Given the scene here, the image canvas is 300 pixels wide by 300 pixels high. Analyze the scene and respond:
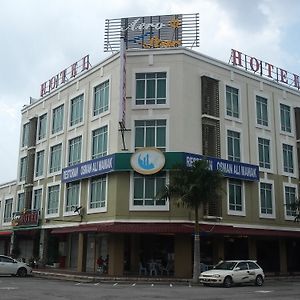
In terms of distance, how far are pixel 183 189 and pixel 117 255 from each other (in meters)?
7.18

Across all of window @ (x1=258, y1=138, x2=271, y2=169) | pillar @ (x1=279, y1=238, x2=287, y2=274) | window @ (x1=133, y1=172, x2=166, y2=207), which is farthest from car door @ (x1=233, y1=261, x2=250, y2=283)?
window @ (x1=258, y1=138, x2=271, y2=169)

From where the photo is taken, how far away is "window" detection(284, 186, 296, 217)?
40250 mm

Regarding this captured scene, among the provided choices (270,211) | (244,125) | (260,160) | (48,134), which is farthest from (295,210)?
(48,134)

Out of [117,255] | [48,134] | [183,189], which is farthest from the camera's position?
[48,134]

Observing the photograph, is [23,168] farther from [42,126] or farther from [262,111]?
[262,111]

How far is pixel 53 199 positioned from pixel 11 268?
973cm

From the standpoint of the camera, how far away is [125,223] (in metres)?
32.8

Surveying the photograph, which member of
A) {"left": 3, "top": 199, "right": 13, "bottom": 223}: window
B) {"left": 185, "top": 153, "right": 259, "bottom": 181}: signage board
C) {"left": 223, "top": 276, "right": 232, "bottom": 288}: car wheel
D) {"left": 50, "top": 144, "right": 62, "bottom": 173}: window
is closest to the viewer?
{"left": 223, "top": 276, "right": 232, "bottom": 288}: car wheel

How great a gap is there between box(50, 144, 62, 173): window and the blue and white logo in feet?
37.7

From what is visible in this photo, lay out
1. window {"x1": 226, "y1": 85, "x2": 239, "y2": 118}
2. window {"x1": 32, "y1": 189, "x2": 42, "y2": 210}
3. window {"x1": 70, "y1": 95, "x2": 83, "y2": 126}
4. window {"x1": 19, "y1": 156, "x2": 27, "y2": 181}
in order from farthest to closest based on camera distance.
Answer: window {"x1": 19, "y1": 156, "x2": 27, "y2": 181} < window {"x1": 32, "y1": 189, "x2": 42, "y2": 210} < window {"x1": 70, "y1": 95, "x2": 83, "y2": 126} < window {"x1": 226, "y1": 85, "x2": 239, "y2": 118}

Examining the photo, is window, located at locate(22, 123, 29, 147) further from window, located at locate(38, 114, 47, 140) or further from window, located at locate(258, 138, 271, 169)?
window, located at locate(258, 138, 271, 169)

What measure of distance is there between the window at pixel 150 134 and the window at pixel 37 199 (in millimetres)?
14623

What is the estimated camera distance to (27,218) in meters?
44.3

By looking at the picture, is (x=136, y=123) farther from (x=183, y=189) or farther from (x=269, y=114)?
(x=269, y=114)
